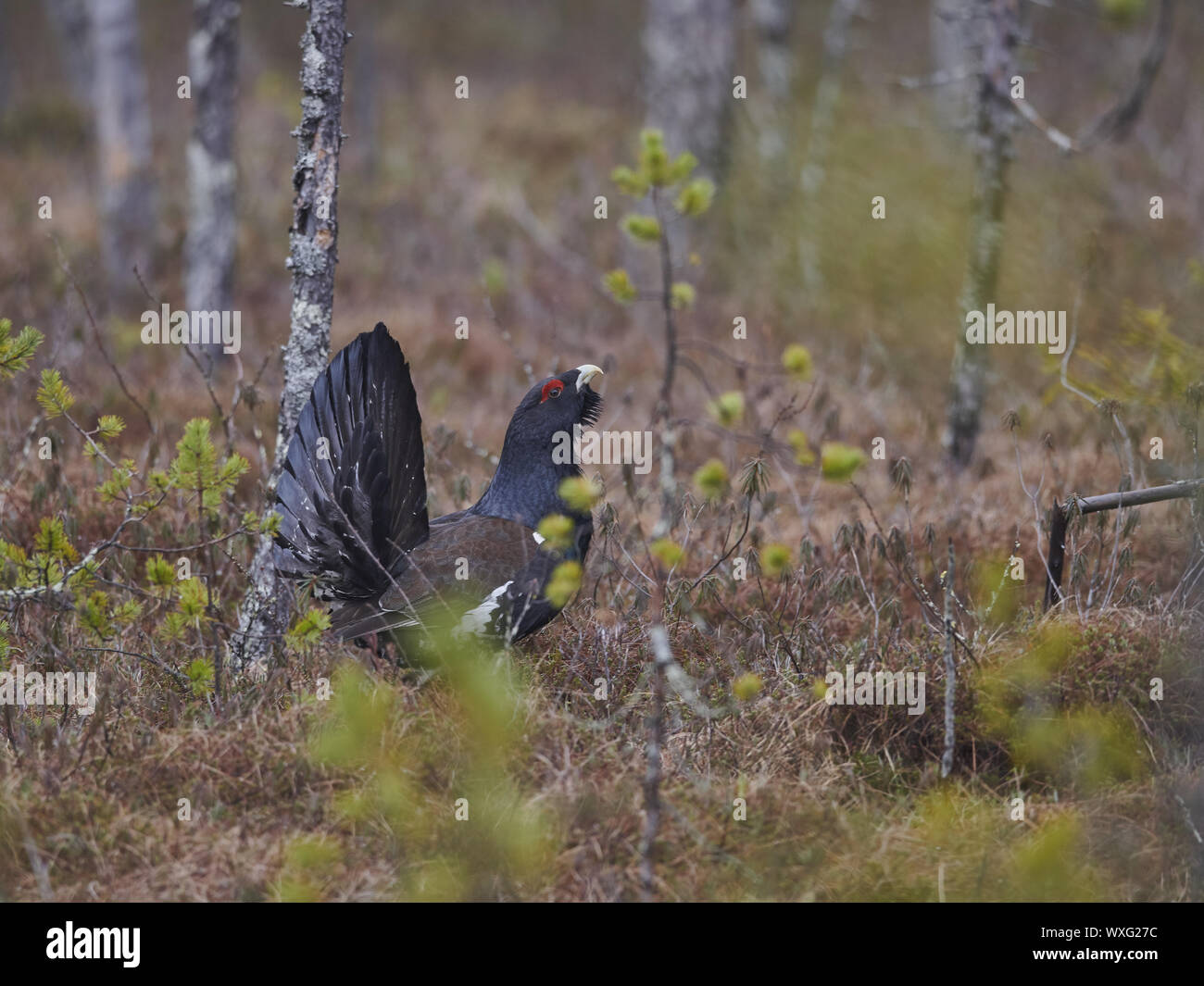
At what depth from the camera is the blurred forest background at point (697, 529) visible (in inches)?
129

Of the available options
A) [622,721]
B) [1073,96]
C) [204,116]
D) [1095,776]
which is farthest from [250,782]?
[1073,96]

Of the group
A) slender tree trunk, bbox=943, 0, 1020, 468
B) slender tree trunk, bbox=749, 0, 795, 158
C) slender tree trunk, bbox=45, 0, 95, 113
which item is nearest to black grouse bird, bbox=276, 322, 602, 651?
slender tree trunk, bbox=943, 0, 1020, 468

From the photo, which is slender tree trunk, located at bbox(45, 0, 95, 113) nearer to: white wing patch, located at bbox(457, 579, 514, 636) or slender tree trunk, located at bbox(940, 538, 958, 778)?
white wing patch, located at bbox(457, 579, 514, 636)

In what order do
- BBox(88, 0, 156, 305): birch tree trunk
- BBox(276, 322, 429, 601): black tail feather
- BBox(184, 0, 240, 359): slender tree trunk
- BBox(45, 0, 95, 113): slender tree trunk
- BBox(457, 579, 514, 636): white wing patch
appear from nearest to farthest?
1. BBox(457, 579, 514, 636): white wing patch
2. BBox(276, 322, 429, 601): black tail feather
3. BBox(184, 0, 240, 359): slender tree trunk
4. BBox(88, 0, 156, 305): birch tree trunk
5. BBox(45, 0, 95, 113): slender tree trunk

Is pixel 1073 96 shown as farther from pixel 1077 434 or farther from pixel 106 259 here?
pixel 106 259

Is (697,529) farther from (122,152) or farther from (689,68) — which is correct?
(122,152)

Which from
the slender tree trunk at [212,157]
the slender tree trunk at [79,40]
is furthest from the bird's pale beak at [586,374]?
the slender tree trunk at [79,40]

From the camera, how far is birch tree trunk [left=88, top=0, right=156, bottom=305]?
938 centimetres

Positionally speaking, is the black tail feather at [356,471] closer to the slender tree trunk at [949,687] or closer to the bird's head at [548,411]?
the bird's head at [548,411]

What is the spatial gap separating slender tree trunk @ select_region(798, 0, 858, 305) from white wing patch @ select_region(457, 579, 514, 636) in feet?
21.3

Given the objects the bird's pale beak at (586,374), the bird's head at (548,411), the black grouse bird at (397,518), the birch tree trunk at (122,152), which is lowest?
the black grouse bird at (397,518)

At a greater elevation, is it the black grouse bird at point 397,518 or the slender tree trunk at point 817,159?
the slender tree trunk at point 817,159

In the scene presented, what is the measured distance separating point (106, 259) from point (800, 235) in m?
6.12

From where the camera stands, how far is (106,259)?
387 inches
